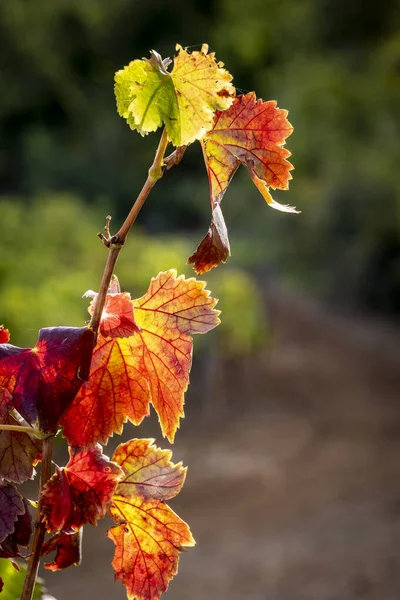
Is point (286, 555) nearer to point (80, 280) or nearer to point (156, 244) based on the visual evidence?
point (80, 280)

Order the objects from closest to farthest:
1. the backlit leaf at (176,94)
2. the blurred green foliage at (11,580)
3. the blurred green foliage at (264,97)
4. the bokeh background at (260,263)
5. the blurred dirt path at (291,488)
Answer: the backlit leaf at (176,94), the blurred green foliage at (11,580), the blurred dirt path at (291,488), the bokeh background at (260,263), the blurred green foliage at (264,97)

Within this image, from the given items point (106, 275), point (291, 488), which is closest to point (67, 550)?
point (106, 275)

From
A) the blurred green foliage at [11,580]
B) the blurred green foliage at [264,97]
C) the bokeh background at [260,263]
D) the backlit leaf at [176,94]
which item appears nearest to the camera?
the backlit leaf at [176,94]

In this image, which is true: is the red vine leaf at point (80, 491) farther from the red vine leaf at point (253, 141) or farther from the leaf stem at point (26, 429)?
the red vine leaf at point (253, 141)

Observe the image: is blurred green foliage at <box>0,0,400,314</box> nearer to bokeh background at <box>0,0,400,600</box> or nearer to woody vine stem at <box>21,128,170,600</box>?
bokeh background at <box>0,0,400,600</box>

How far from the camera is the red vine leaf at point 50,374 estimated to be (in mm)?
367

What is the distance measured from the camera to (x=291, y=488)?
412 centimetres

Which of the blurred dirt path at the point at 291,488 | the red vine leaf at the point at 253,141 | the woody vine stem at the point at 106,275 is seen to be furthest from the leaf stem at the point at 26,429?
the blurred dirt path at the point at 291,488

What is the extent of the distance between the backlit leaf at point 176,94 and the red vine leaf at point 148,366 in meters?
0.08

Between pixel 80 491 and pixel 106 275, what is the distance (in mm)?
103

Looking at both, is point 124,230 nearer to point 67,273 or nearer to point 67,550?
point 67,550

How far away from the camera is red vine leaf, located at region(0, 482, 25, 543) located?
1.28ft

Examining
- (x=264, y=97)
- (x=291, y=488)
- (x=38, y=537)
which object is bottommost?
(x=38, y=537)

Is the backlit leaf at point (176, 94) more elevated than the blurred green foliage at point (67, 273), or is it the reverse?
the blurred green foliage at point (67, 273)
